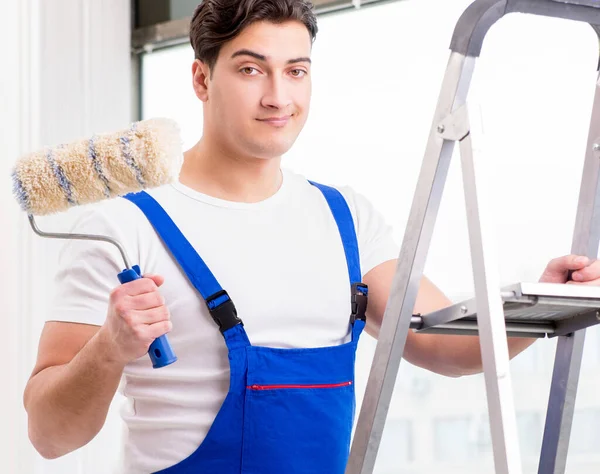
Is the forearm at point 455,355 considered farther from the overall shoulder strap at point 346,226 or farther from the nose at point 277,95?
the nose at point 277,95

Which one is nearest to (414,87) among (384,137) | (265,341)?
(384,137)

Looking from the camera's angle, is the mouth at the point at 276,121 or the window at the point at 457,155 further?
the window at the point at 457,155

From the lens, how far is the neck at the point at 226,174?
1.51 m

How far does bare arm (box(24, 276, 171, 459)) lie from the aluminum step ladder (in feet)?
1.00

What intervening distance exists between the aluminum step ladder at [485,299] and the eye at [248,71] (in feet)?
1.76

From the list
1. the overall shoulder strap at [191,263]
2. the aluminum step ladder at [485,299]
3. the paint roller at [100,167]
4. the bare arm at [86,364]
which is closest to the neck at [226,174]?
the overall shoulder strap at [191,263]

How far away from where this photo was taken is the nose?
1.41 meters

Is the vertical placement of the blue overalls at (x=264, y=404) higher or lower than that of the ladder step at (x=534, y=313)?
lower

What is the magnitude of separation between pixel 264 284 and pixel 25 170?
489 mm

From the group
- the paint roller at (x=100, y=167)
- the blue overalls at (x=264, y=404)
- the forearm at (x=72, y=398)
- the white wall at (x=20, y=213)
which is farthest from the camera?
the white wall at (x=20, y=213)

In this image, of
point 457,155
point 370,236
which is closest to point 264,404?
point 370,236

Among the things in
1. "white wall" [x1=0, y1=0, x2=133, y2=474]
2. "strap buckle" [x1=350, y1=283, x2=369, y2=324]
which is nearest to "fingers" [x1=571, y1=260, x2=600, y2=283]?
"strap buckle" [x1=350, y1=283, x2=369, y2=324]

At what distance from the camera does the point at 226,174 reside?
4.96 feet

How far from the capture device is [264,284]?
145 centimetres
